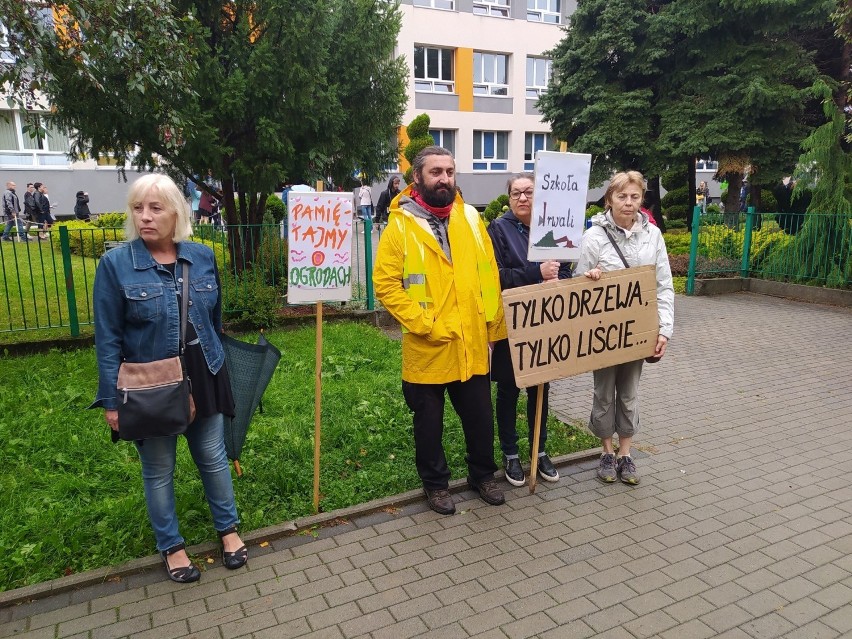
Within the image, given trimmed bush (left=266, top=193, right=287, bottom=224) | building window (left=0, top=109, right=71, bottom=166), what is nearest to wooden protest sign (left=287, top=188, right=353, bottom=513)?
trimmed bush (left=266, top=193, right=287, bottom=224)

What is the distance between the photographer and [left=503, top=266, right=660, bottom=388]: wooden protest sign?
13.3 ft

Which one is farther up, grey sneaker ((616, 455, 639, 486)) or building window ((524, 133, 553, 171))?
building window ((524, 133, 553, 171))

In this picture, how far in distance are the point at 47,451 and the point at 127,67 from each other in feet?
12.2

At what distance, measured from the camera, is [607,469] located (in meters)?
4.52

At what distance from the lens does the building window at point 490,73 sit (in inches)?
1197

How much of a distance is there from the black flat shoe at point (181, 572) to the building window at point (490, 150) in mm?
28945

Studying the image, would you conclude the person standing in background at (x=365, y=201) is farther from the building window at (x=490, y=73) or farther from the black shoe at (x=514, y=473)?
the black shoe at (x=514, y=473)

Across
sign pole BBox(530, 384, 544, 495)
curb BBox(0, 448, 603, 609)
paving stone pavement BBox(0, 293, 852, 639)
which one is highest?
sign pole BBox(530, 384, 544, 495)

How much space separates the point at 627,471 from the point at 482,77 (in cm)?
2906

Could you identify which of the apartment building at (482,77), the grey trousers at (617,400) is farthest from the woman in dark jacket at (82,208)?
the grey trousers at (617,400)

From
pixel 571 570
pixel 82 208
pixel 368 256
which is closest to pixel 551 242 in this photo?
pixel 571 570

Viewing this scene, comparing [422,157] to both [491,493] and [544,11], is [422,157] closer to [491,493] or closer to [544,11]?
[491,493]

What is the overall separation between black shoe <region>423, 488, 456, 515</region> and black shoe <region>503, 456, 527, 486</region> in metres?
0.51

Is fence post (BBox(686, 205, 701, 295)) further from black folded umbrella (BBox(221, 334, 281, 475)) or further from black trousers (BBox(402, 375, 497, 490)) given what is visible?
black folded umbrella (BBox(221, 334, 281, 475))
